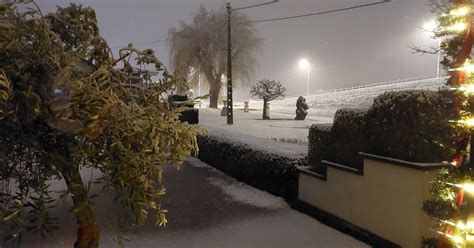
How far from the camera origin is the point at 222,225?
5.55m

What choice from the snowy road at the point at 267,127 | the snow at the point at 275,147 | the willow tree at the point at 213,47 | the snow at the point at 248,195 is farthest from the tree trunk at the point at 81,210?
the willow tree at the point at 213,47

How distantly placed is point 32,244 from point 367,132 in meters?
4.32

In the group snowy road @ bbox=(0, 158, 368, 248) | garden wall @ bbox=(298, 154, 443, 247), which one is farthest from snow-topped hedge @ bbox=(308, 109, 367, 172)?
snowy road @ bbox=(0, 158, 368, 248)

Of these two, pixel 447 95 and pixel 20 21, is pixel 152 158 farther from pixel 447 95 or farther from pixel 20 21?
pixel 447 95

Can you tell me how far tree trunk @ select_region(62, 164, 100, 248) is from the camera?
198 centimetres

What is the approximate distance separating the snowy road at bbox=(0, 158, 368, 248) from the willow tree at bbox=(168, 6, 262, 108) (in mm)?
29019

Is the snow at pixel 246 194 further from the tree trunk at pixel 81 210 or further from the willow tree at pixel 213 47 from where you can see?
the willow tree at pixel 213 47

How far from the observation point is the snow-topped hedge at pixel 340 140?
5.23 metres

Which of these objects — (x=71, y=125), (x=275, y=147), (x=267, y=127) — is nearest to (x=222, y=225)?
(x=275, y=147)

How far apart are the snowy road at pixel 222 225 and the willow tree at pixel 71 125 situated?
2.49m

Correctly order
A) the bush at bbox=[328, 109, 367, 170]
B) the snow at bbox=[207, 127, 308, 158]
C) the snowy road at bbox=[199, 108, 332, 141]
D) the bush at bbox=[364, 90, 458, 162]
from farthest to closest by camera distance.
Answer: the snowy road at bbox=[199, 108, 332, 141], the snow at bbox=[207, 127, 308, 158], the bush at bbox=[328, 109, 367, 170], the bush at bbox=[364, 90, 458, 162]

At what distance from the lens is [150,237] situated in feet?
16.5

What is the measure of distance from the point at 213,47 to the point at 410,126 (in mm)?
34208

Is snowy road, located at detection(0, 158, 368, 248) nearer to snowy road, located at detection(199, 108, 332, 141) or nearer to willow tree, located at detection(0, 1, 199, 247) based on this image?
willow tree, located at detection(0, 1, 199, 247)
